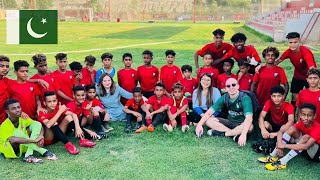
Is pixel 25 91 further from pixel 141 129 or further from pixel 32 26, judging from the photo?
pixel 32 26

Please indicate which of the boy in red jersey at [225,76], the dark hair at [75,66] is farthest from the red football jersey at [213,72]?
the dark hair at [75,66]

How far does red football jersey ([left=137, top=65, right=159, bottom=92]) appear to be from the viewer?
700 cm

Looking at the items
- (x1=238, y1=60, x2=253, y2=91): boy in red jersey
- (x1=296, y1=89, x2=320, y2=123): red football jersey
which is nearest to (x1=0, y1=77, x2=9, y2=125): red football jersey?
(x1=238, y1=60, x2=253, y2=91): boy in red jersey

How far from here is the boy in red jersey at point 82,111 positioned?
5512 mm

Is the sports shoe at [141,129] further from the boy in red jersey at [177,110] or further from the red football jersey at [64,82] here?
the red football jersey at [64,82]

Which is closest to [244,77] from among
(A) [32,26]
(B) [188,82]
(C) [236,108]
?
(B) [188,82]

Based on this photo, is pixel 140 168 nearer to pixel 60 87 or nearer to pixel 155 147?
pixel 155 147

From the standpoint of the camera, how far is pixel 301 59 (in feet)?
20.0

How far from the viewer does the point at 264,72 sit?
596 cm

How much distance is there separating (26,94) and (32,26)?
3.68 meters

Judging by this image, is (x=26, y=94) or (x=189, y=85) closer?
(x=26, y=94)

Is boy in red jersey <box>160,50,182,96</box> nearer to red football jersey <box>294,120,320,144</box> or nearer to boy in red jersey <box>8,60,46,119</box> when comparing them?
boy in red jersey <box>8,60,46,119</box>

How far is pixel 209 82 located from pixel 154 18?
66.8 m

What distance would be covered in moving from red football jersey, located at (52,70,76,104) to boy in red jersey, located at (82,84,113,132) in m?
0.39
